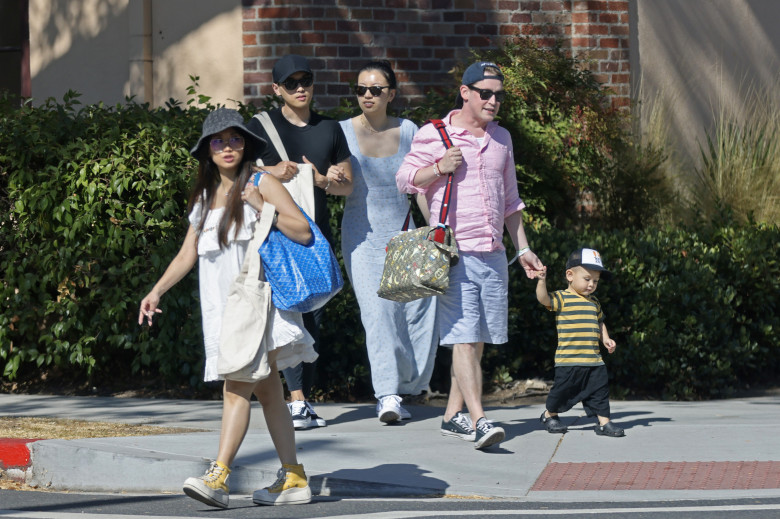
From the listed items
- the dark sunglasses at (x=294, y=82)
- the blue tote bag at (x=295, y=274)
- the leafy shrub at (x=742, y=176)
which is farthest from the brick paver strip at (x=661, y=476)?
the leafy shrub at (x=742, y=176)

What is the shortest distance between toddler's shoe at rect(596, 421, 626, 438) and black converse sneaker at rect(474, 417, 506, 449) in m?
0.86

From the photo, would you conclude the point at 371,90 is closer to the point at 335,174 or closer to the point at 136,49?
the point at 335,174

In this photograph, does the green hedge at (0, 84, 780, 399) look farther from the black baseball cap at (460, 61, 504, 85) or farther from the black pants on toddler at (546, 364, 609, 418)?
the black baseball cap at (460, 61, 504, 85)

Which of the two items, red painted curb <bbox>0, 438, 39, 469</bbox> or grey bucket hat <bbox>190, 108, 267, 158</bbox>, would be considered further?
red painted curb <bbox>0, 438, 39, 469</bbox>

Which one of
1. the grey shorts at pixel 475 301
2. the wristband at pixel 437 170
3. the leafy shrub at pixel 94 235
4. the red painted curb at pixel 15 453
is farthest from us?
the leafy shrub at pixel 94 235

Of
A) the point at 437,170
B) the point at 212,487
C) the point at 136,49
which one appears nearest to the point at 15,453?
the point at 212,487

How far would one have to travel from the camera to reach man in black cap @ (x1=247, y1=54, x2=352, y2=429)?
6.75m

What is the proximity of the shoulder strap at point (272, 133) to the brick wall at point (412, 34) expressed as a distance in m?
3.44

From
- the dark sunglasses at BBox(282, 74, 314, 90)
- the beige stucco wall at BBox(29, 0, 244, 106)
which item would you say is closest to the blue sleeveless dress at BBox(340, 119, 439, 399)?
the dark sunglasses at BBox(282, 74, 314, 90)

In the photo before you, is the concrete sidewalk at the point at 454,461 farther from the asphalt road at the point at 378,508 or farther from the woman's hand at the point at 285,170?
the woman's hand at the point at 285,170

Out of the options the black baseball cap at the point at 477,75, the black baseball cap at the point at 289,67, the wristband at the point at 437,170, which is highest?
the black baseball cap at the point at 289,67

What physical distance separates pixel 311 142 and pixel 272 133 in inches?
9.0

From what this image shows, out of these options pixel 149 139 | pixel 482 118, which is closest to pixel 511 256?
pixel 482 118

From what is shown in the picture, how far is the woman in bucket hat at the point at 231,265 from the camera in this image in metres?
5.14
